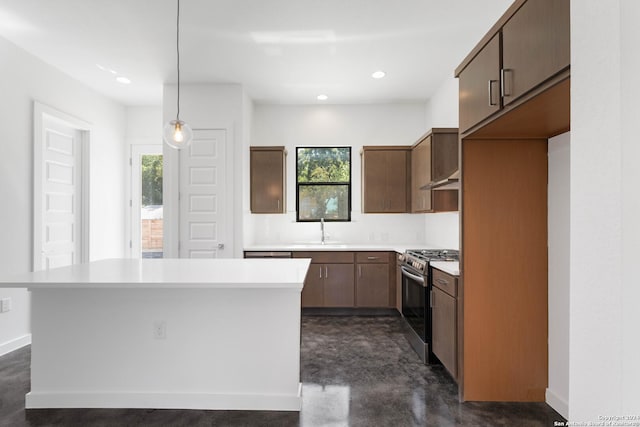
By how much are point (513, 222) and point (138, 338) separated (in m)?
2.55

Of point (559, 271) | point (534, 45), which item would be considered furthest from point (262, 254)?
point (534, 45)

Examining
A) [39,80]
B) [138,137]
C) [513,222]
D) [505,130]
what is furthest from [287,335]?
[138,137]

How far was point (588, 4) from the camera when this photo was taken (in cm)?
93

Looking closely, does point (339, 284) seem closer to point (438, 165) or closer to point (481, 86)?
point (438, 165)

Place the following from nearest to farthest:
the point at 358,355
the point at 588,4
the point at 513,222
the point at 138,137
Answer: the point at 588,4 < the point at 513,222 < the point at 358,355 < the point at 138,137

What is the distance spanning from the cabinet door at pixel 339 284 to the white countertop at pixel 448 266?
1.66m

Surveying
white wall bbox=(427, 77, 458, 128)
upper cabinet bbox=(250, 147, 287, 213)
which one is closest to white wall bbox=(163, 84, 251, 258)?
upper cabinet bbox=(250, 147, 287, 213)

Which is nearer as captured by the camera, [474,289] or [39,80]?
[474,289]

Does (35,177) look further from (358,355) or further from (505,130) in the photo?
(505,130)

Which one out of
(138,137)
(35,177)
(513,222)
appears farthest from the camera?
(138,137)

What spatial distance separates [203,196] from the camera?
4.59 meters

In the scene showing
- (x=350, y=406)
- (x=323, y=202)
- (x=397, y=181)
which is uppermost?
(x=397, y=181)

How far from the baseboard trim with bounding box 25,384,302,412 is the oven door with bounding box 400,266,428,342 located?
4.49ft

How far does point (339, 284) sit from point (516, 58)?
338 cm
